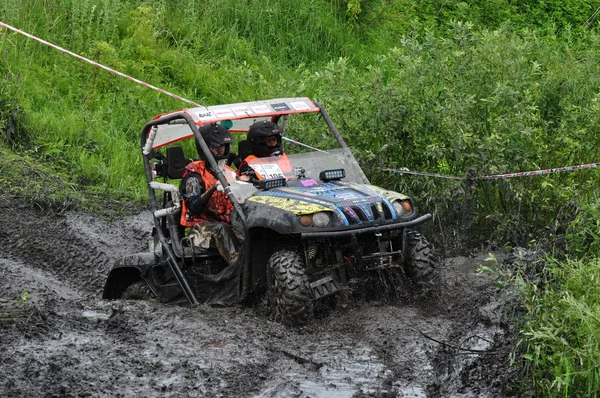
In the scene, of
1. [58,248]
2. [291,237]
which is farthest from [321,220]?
[58,248]

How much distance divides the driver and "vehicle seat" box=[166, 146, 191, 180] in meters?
0.67

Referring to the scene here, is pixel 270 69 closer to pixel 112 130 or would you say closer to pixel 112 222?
pixel 112 130

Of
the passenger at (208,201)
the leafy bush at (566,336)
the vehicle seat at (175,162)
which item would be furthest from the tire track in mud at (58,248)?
the leafy bush at (566,336)

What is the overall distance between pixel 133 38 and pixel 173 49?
2.19 ft

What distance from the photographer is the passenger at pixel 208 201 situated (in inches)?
311

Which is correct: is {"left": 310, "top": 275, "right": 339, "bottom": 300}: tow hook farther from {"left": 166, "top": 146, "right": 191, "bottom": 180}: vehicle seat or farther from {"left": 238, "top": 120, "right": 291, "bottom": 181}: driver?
{"left": 166, "top": 146, "right": 191, "bottom": 180}: vehicle seat

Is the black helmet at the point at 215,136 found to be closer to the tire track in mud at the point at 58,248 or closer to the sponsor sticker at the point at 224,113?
the sponsor sticker at the point at 224,113

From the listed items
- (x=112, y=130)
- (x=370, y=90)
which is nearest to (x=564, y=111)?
(x=370, y=90)

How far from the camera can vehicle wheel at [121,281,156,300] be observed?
8758 mm

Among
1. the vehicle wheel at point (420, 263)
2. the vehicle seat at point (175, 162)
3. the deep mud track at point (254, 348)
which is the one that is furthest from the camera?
the vehicle seat at point (175, 162)

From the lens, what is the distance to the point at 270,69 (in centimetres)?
1439

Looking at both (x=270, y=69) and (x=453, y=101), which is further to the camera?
(x=270, y=69)

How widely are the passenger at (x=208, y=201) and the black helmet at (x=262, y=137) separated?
0.21m

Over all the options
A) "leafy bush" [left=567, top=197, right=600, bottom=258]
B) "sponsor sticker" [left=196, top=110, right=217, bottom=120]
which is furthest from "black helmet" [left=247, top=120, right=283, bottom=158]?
"leafy bush" [left=567, top=197, right=600, bottom=258]
